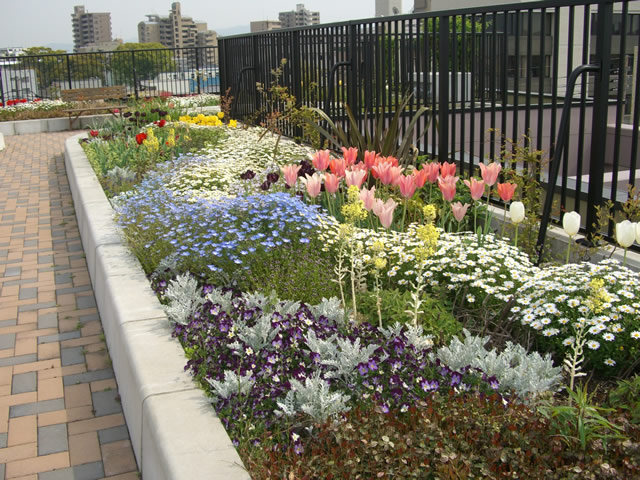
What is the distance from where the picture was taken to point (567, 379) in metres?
3.30

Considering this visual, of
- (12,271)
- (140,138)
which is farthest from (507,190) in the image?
(140,138)

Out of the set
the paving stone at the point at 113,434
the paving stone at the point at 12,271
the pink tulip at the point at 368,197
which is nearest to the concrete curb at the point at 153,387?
the paving stone at the point at 113,434

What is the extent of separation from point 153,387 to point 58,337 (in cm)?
182

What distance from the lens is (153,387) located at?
3.13 meters

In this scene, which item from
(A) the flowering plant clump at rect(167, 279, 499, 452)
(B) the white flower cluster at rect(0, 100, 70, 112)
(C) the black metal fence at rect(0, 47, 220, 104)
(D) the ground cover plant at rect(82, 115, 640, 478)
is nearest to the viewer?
(D) the ground cover plant at rect(82, 115, 640, 478)

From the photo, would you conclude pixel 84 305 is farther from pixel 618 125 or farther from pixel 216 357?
pixel 618 125

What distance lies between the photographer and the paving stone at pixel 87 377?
404 cm

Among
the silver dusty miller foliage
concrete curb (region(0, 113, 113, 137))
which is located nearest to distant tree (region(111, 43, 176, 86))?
concrete curb (region(0, 113, 113, 137))

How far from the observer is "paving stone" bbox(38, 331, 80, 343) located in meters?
4.61

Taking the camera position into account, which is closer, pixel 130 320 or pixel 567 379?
pixel 567 379


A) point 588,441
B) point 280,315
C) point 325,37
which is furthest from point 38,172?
point 588,441

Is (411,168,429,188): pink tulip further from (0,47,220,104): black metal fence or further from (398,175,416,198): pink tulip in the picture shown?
(0,47,220,104): black metal fence

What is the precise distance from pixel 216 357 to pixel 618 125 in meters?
2.72

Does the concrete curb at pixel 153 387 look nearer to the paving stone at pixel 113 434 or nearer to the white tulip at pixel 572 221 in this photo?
the paving stone at pixel 113 434
